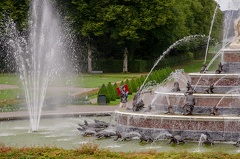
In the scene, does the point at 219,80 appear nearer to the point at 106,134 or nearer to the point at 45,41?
the point at 106,134

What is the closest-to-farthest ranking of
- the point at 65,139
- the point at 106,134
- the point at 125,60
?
the point at 106,134
the point at 65,139
the point at 125,60

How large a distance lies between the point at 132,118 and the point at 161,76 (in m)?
29.5

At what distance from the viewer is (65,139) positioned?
2114 centimetres

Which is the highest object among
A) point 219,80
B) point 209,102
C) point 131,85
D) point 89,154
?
point 219,80

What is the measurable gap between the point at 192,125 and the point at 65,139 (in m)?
4.77

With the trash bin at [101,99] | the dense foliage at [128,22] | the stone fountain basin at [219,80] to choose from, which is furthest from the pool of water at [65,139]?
the dense foliage at [128,22]

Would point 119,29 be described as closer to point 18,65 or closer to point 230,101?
point 18,65

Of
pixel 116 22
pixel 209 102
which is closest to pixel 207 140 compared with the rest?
pixel 209 102

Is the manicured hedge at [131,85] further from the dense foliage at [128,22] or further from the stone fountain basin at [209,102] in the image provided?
the stone fountain basin at [209,102]

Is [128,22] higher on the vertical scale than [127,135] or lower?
higher

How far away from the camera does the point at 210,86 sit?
22.7m

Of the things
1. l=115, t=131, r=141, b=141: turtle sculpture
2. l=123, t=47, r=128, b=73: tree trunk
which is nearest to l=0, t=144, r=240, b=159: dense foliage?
l=115, t=131, r=141, b=141: turtle sculpture

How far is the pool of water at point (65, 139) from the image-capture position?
61.6 ft

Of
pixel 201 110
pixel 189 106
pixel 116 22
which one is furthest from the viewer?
pixel 116 22
